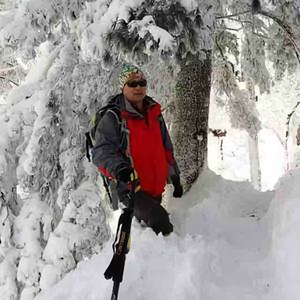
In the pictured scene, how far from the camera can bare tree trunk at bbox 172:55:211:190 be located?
20.9 ft

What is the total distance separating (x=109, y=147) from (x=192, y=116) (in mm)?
2191

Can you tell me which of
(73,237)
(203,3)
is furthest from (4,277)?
(203,3)

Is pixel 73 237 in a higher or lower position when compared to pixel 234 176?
higher

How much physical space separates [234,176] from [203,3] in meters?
17.0

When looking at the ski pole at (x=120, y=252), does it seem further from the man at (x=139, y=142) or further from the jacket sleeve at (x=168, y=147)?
the jacket sleeve at (x=168, y=147)

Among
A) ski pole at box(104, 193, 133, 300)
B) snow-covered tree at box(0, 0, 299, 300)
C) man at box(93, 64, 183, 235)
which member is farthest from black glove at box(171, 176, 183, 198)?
ski pole at box(104, 193, 133, 300)

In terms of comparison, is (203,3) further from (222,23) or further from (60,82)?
(222,23)

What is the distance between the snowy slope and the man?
0.85 feet

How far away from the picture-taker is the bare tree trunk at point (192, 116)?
A: 251 inches

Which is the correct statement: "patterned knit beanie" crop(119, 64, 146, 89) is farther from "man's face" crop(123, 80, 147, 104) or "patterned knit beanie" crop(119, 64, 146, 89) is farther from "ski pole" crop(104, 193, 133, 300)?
"ski pole" crop(104, 193, 133, 300)

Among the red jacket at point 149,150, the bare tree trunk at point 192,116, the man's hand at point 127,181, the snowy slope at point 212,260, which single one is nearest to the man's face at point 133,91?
the red jacket at point 149,150

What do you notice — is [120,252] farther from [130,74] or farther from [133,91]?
[130,74]

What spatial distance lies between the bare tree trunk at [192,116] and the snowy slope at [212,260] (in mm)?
953

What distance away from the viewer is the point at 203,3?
16.1ft
